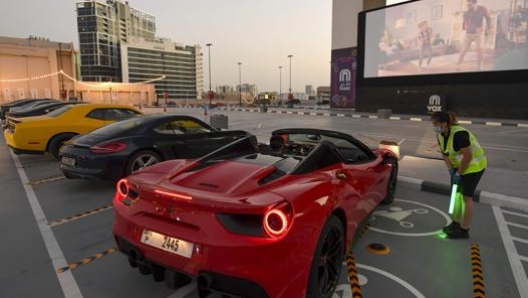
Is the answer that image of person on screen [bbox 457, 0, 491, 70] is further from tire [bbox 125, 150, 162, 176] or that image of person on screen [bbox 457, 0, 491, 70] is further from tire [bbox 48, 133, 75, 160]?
tire [bbox 48, 133, 75, 160]

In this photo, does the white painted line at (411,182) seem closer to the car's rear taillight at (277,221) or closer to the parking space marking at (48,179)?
the car's rear taillight at (277,221)

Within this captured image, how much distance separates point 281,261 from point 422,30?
30.0 meters

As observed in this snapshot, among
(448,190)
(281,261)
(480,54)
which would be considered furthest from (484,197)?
(480,54)

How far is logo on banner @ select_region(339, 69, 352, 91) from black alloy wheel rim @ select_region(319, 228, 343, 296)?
38.1 meters

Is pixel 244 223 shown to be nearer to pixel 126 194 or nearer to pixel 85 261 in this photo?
pixel 126 194

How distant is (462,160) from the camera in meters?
4.09

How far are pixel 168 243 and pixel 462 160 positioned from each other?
337 centimetres

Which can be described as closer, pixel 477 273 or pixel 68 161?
pixel 477 273

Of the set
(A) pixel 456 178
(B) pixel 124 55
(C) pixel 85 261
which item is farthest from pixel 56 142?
(B) pixel 124 55

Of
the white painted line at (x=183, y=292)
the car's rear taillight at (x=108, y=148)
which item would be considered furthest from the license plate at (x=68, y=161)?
the white painted line at (x=183, y=292)

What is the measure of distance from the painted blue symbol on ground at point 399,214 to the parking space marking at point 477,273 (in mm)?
840

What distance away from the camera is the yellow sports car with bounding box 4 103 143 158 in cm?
839

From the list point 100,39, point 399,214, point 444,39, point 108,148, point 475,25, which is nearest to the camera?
point 399,214

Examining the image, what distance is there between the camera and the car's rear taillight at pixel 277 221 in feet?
7.68
